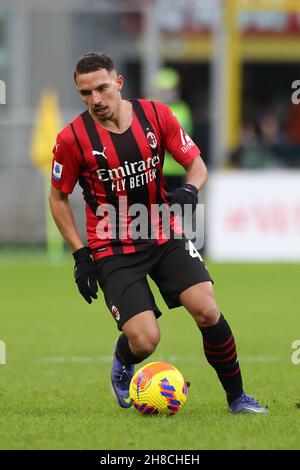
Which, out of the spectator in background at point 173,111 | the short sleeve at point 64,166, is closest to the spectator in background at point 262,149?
the spectator in background at point 173,111

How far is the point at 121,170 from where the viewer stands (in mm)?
6477

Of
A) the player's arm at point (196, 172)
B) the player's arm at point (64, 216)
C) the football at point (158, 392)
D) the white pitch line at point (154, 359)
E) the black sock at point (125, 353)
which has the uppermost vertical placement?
the player's arm at point (196, 172)

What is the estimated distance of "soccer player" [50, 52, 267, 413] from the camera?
21.0 ft

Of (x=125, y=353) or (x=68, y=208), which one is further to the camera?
(x=125, y=353)

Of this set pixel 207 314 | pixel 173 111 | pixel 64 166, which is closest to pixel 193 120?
pixel 173 111

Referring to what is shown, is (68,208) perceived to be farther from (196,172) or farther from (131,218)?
(196,172)

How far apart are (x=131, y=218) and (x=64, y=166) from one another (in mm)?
498

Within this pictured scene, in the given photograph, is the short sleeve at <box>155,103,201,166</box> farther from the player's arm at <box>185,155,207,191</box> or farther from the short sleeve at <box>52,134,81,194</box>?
the short sleeve at <box>52,134,81,194</box>

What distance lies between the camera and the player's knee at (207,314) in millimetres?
6320

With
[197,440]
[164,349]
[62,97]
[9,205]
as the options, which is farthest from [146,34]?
[197,440]

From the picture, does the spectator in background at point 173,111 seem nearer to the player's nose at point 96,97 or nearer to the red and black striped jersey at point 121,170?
the red and black striped jersey at point 121,170

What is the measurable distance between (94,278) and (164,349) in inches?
116

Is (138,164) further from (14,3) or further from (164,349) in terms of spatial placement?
(14,3)

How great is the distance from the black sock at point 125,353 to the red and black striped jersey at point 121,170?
54 centimetres
